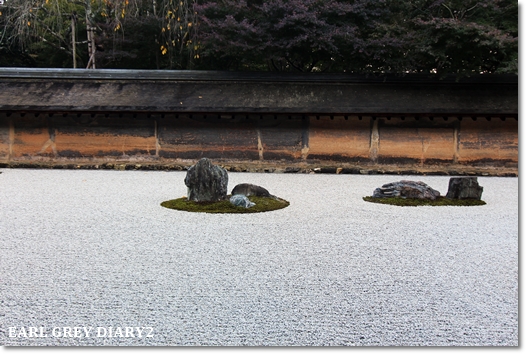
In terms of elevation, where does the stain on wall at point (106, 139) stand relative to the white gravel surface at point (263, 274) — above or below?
above

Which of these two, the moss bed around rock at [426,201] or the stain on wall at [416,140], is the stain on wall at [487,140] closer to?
the stain on wall at [416,140]

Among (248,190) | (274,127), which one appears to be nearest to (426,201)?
(248,190)

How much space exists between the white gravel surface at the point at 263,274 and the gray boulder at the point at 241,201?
46cm

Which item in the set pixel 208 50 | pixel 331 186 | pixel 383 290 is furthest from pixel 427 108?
pixel 383 290

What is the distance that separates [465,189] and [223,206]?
181 inches

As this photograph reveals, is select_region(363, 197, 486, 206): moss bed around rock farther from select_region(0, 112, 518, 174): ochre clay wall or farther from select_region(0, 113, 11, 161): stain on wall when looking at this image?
select_region(0, 113, 11, 161): stain on wall

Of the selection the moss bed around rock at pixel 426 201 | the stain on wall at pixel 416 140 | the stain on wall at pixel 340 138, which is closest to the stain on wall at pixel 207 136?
the stain on wall at pixel 340 138

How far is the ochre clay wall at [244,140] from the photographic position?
554 inches

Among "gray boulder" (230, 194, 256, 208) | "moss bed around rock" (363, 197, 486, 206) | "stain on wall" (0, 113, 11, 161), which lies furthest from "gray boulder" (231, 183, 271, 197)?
"stain on wall" (0, 113, 11, 161)

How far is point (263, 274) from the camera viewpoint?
427 centimetres

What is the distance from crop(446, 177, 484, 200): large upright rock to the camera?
8.70 meters

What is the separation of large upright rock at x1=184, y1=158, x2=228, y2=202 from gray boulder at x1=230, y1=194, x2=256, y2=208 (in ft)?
1.11

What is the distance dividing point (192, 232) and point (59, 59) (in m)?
20.0

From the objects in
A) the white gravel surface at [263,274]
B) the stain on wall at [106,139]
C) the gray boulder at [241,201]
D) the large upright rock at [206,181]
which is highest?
the stain on wall at [106,139]
